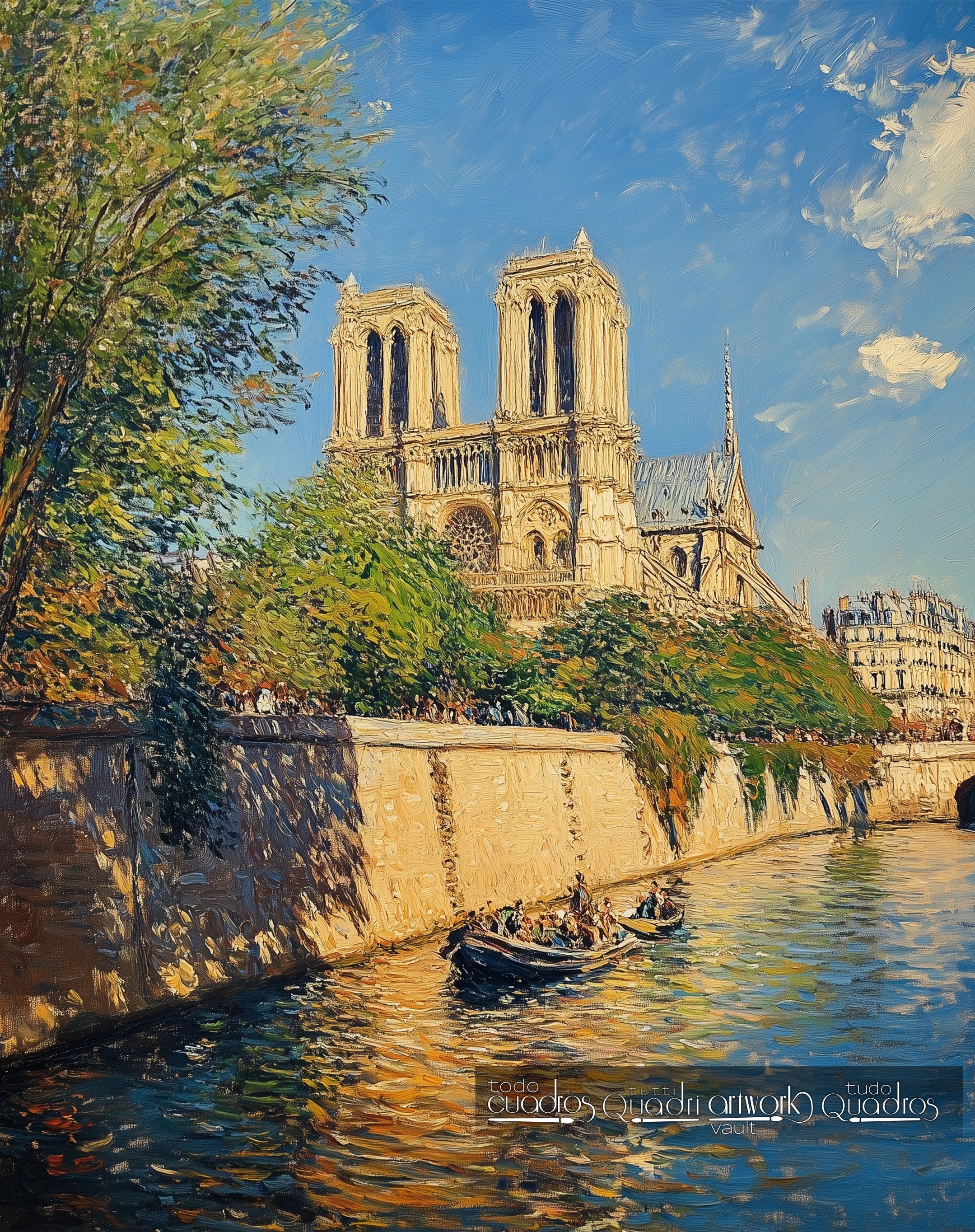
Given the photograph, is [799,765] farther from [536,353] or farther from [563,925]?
[536,353]

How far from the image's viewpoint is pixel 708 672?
3177cm

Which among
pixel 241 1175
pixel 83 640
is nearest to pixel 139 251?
pixel 83 640

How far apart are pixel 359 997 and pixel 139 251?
7.78 meters

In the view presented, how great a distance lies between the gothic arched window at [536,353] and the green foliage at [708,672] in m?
11.4

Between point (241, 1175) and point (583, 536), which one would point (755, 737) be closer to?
point (583, 536)

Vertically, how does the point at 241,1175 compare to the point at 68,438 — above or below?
below

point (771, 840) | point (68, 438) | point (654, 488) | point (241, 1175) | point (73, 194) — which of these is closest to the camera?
point (241, 1175)

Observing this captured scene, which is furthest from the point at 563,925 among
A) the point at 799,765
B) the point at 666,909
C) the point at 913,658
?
the point at 913,658

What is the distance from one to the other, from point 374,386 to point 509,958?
3427 cm

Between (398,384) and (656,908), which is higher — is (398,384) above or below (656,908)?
above

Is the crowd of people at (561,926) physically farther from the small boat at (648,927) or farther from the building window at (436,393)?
the building window at (436,393)

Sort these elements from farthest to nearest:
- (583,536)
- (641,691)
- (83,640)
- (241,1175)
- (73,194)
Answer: (583,536) → (641,691) → (83,640) → (73,194) → (241,1175)

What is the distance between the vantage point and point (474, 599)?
2725 centimetres

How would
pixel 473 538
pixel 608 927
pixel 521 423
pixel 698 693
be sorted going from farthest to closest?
pixel 473 538, pixel 521 423, pixel 698 693, pixel 608 927
